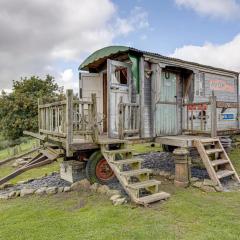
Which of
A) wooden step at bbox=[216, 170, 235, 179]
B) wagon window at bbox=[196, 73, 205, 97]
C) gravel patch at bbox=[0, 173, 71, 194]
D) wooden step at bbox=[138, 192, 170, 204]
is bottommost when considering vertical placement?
gravel patch at bbox=[0, 173, 71, 194]

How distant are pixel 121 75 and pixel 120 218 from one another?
457cm

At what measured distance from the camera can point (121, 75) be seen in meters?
7.90

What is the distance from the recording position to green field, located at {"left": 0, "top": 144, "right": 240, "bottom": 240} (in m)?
3.82

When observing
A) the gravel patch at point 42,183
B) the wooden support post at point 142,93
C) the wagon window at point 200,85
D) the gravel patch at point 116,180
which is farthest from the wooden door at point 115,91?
the wagon window at point 200,85

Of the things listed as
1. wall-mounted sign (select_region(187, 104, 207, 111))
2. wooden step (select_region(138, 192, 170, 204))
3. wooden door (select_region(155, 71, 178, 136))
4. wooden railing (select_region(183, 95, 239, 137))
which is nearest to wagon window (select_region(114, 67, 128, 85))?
wooden door (select_region(155, 71, 178, 136))

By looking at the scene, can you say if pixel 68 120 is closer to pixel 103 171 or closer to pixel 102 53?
pixel 103 171

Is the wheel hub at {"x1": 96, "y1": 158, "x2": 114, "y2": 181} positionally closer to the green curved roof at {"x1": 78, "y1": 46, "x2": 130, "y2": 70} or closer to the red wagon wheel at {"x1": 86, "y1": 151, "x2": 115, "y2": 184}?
Answer: the red wagon wheel at {"x1": 86, "y1": 151, "x2": 115, "y2": 184}

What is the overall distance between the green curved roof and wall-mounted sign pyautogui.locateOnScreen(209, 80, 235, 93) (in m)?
4.07

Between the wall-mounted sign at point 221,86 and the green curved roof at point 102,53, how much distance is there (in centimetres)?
407

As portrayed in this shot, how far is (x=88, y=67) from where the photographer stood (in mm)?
8781

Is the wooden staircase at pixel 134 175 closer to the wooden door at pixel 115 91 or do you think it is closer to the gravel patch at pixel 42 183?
the wooden door at pixel 115 91

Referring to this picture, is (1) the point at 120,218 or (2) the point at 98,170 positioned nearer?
(1) the point at 120,218

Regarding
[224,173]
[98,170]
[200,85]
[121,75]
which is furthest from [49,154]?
[200,85]

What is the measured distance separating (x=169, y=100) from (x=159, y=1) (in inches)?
180
